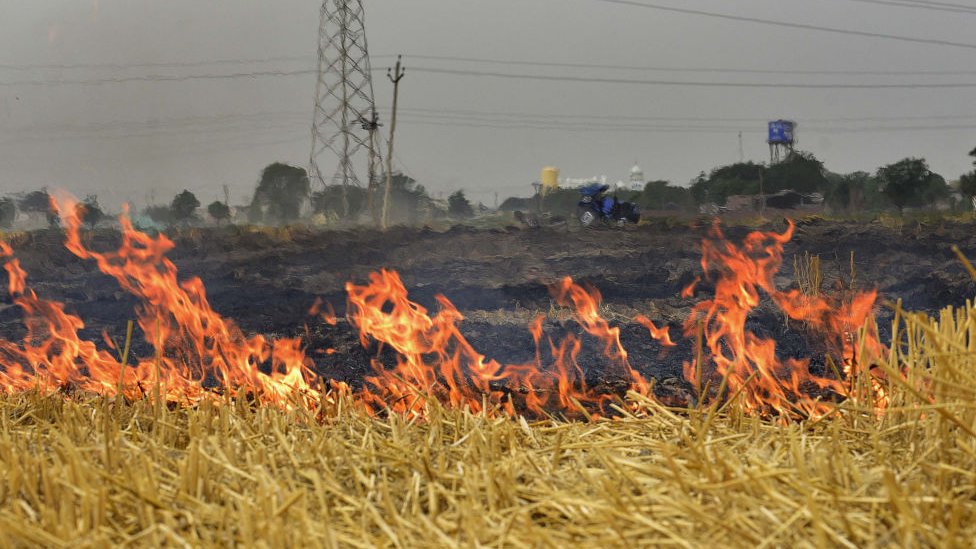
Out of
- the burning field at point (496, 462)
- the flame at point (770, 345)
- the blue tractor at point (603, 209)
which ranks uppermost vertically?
the blue tractor at point (603, 209)

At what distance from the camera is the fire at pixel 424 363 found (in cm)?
490

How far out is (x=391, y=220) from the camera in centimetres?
3706

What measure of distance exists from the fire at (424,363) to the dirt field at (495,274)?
32 centimetres

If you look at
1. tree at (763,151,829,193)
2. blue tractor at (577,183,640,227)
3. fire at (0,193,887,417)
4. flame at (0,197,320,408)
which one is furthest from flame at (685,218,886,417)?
tree at (763,151,829,193)

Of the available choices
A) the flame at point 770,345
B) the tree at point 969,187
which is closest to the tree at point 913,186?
the tree at point 969,187

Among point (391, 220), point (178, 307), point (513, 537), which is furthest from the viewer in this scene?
point (391, 220)

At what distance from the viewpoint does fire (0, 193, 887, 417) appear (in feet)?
16.1

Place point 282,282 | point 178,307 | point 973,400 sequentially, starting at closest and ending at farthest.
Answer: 1. point 973,400
2. point 178,307
3. point 282,282

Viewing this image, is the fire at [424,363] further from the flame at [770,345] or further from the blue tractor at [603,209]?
the blue tractor at [603,209]

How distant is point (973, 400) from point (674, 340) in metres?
8.18

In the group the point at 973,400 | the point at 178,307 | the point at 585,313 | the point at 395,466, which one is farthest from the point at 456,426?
Result: the point at 585,313

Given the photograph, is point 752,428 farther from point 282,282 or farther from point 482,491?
point 282,282

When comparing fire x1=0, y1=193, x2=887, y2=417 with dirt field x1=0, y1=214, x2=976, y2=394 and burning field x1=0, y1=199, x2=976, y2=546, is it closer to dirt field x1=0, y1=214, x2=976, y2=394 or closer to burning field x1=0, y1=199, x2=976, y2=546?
burning field x1=0, y1=199, x2=976, y2=546

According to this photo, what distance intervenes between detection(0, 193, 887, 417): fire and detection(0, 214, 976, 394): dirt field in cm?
32
